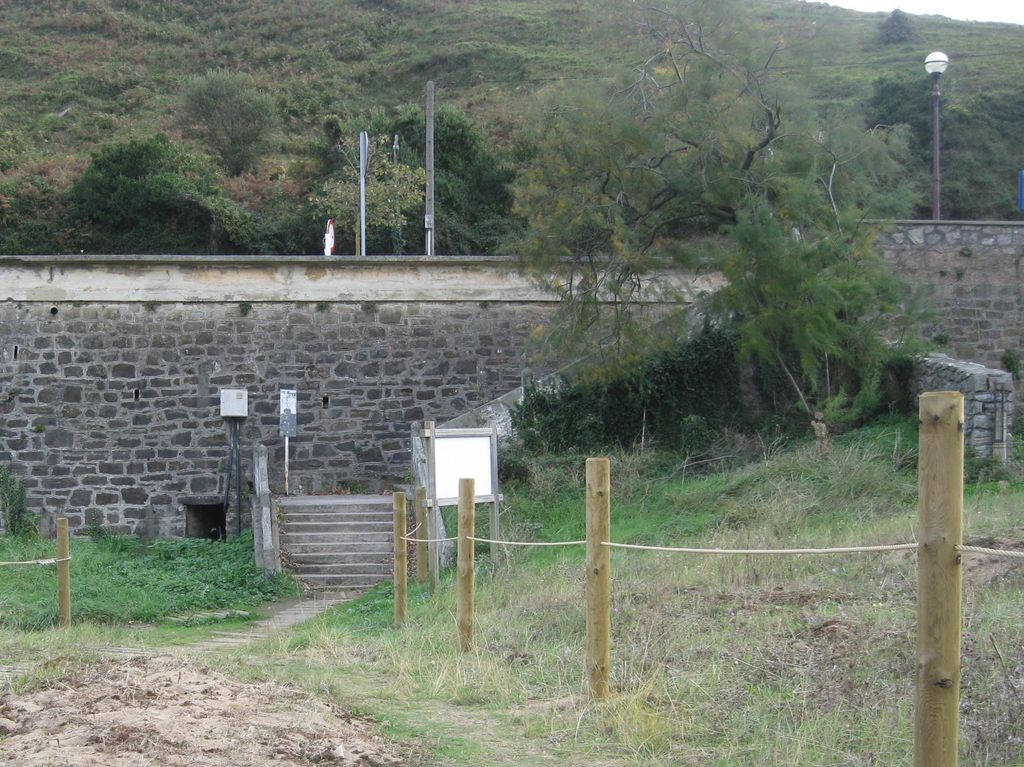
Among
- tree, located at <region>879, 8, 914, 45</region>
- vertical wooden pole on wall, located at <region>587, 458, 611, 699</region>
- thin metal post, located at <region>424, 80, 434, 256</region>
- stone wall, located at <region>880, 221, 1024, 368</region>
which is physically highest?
tree, located at <region>879, 8, 914, 45</region>

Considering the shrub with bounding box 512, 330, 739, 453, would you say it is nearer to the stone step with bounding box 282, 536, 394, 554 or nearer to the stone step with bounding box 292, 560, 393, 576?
the stone step with bounding box 282, 536, 394, 554

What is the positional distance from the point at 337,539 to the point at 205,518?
13.6 ft

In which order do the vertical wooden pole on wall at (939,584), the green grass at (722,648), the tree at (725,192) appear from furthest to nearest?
the tree at (725,192), the green grass at (722,648), the vertical wooden pole on wall at (939,584)

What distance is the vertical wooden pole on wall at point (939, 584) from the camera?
12.8ft

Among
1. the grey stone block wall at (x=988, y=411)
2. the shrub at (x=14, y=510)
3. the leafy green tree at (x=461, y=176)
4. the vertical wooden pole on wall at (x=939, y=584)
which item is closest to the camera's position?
the vertical wooden pole on wall at (x=939, y=584)

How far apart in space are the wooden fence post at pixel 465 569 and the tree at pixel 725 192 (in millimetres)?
7971

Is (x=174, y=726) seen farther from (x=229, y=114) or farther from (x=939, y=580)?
(x=229, y=114)

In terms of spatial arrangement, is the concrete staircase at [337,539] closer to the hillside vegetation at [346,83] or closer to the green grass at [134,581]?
the green grass at [134,581]

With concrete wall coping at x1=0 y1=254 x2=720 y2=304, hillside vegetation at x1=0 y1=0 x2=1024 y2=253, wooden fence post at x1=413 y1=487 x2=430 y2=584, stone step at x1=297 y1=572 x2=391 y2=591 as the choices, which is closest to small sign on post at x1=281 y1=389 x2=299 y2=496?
concrete wall coping at x1=0 y1=254 x2=720 y2=304

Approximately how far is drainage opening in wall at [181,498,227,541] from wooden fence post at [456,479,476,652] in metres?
11.1

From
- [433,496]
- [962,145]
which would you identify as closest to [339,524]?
[433,496]

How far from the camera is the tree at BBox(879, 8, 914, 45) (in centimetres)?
5806

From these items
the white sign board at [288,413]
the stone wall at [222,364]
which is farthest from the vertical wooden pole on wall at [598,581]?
the white sign board at [288,413]

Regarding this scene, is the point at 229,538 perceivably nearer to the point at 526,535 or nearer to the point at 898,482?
the point at 526,535
